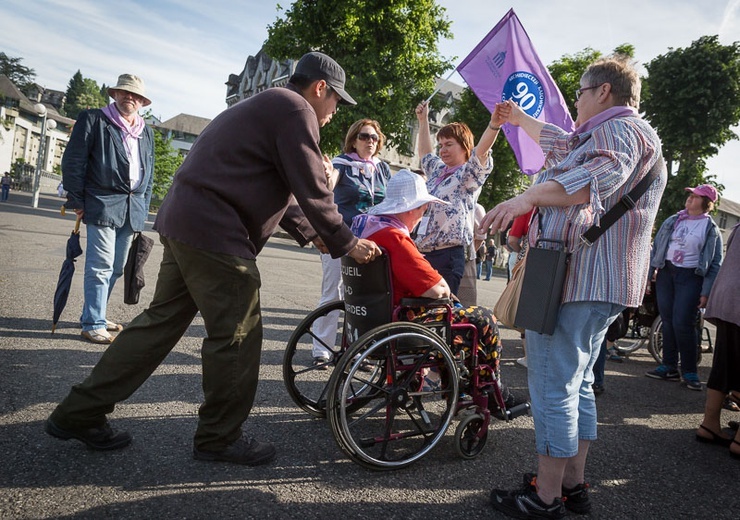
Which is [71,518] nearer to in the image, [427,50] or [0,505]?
[0,505]

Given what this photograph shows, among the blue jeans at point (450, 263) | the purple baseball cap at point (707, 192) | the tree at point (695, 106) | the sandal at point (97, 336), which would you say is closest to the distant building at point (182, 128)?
the tree at point (695, 106)

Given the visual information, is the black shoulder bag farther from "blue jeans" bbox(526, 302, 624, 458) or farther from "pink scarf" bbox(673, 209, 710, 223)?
"pink scarf" bbox(673, 209, 710, 223)

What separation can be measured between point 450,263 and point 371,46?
72.9ft

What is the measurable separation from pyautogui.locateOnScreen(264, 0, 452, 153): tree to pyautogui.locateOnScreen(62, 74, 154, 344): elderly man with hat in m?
19.4

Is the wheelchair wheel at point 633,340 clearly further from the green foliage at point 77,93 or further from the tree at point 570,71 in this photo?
the green foliage at point 77,93

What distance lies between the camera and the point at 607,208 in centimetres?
237

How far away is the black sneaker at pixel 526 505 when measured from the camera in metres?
2.45

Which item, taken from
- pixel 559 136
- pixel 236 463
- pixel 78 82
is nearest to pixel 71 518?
pixel 236 463

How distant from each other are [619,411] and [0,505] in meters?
4.39

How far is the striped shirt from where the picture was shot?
226 centimetres

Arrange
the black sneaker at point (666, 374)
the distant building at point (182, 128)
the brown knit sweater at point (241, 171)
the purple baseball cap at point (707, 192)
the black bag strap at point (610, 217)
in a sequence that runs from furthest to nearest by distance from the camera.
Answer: the distant building at point (182, 128)
the black sneaker at point (666, 374)
the purple baseball cap at point (707, 192)
the brown knit sweater at point (241, 171)
the black bag strap at point (610, 217)

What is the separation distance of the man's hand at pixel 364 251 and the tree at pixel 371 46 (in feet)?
70.8

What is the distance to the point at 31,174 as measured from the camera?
56.8 m

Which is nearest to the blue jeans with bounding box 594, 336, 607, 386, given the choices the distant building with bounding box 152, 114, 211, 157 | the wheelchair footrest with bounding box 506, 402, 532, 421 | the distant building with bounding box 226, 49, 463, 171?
the wheelchair footrest with bounding box 506, 402, 532, 421
